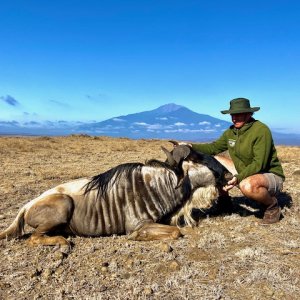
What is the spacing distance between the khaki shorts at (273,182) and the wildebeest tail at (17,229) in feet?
11.8

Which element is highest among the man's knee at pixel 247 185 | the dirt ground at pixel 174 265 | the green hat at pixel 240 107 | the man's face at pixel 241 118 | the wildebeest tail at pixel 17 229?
the green hat at pixel 240 107

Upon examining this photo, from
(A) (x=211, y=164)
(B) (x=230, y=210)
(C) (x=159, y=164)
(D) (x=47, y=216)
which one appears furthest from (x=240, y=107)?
(D) (x=47, y=216)

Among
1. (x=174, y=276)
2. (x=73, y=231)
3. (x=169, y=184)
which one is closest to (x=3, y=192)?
(x=73, y=231)

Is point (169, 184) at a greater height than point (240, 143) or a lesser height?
lesser

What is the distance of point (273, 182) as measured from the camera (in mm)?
6434

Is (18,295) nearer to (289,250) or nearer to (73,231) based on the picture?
(73,231)

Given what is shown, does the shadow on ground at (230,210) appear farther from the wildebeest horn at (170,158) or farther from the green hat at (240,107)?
the green hat at (240,107)

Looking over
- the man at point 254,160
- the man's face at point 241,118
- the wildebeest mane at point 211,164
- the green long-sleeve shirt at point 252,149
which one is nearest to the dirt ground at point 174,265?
the man at point 254,160

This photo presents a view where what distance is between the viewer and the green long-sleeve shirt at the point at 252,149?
620 centimetres

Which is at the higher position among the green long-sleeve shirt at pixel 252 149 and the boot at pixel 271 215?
the green long-sleeve shirt at pixel 252 149

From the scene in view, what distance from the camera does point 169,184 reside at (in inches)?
240

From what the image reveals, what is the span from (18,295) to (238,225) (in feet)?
11.5

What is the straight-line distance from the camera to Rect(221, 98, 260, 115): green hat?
6285mm

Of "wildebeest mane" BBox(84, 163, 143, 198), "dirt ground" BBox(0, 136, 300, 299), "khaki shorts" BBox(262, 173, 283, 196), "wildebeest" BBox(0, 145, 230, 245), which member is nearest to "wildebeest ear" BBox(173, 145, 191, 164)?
"wildebeest" BBox(0, 145, 230, 245)
